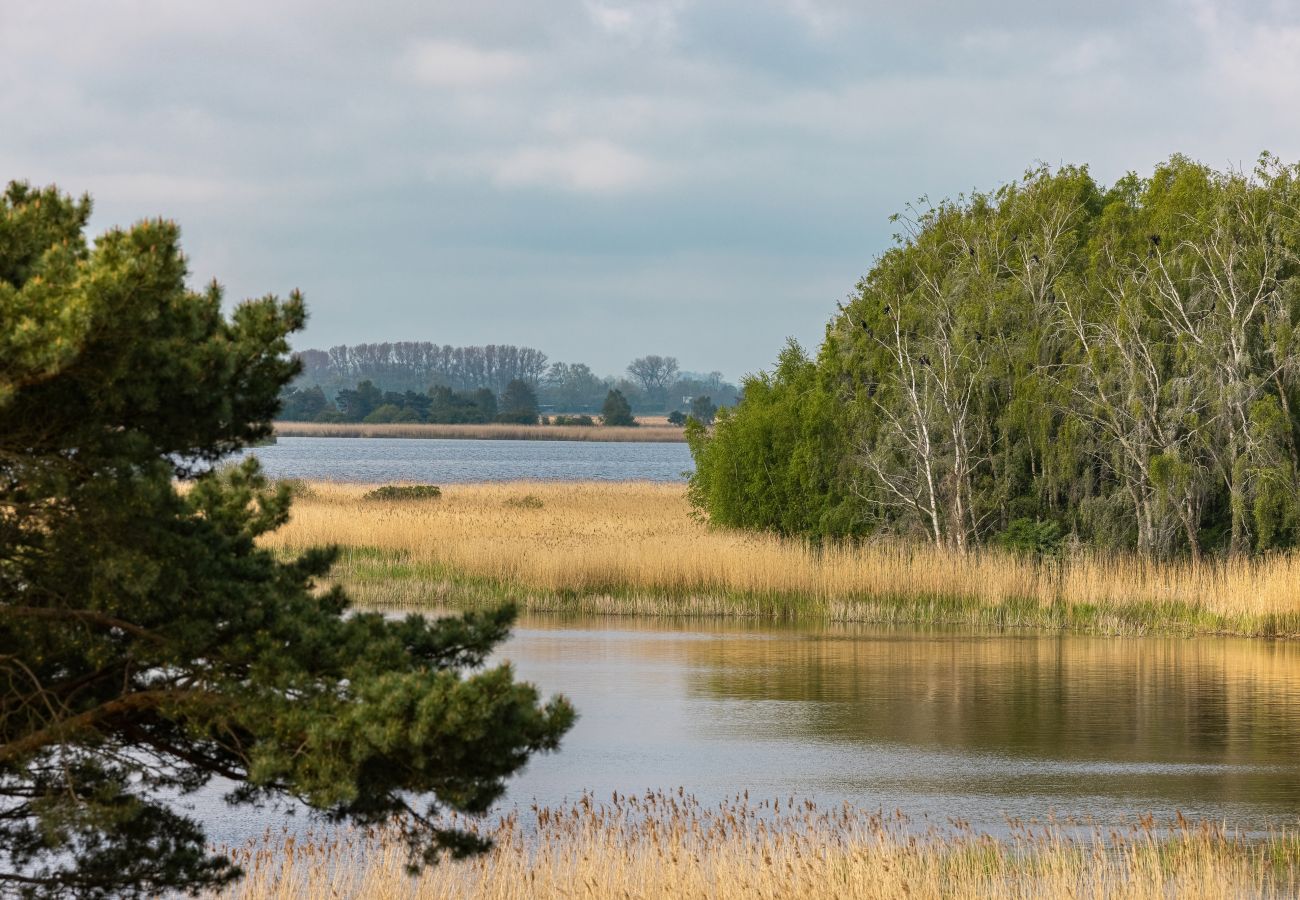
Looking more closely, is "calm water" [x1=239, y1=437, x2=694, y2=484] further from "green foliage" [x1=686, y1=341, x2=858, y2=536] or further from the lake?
the lake

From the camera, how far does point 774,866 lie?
34.0 ft

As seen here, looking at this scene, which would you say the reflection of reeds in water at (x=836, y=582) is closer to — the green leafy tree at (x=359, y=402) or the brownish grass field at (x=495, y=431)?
the brownish grass field at (x=495, y=431)

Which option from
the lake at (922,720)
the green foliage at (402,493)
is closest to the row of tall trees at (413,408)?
the green foliage at (402,493)

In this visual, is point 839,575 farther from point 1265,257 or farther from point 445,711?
point 445,711

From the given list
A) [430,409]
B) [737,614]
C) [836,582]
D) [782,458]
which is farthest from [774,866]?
[430,409]

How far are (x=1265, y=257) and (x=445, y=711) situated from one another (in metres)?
28.3

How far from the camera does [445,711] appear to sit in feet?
19.9

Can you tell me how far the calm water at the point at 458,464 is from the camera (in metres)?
98.1

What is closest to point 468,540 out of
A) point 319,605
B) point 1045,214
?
point 1045,214

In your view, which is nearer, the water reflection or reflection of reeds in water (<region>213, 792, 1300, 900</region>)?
reflection of reeds in water (<region>213, 792, 1300, 900</region>)

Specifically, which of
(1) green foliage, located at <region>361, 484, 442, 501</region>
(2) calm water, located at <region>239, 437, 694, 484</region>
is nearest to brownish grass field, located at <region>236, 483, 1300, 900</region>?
(1) green foliage, located at <region>361, 484, 442, 501</region>

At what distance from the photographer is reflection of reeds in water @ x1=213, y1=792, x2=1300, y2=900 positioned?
9.91m

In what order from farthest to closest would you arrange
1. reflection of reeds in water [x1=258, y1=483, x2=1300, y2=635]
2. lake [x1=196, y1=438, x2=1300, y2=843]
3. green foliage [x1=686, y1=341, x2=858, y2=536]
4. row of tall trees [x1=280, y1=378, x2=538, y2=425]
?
row of tall trees [x1=280, y1=378, x2=538, y2=425] < green foliage [x1=686, y1=341, x2=858, y2=536] < reflection of reeds in water [x1=258, y1=483, x2=1300, y2=635] < lake [x1=196, y1=438, x2=1300, y2=843]

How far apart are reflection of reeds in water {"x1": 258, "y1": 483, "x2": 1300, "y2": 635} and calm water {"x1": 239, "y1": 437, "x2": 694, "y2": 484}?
49.3 metres
